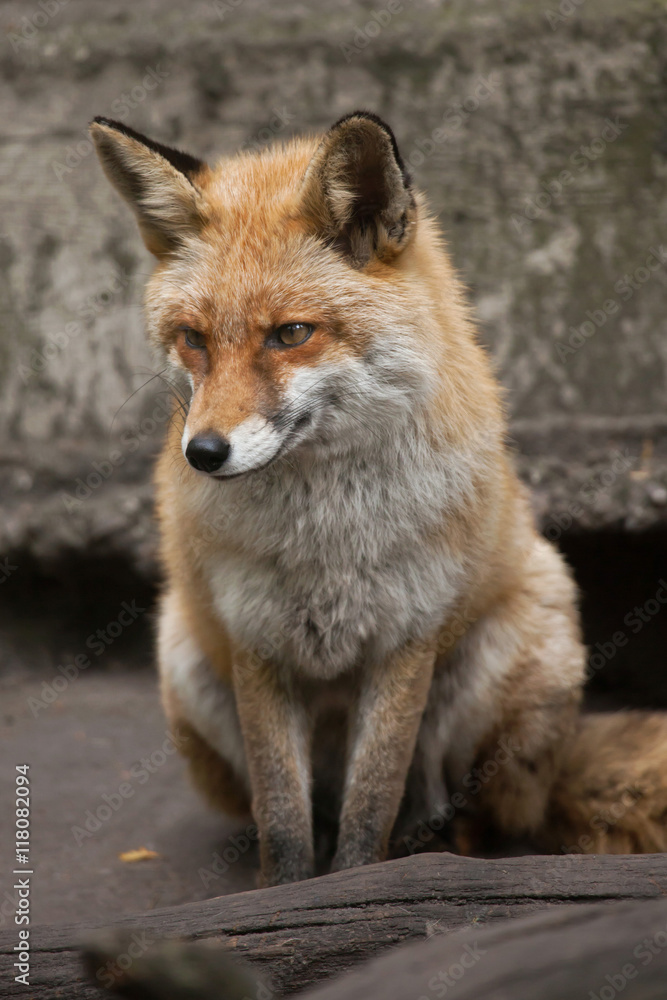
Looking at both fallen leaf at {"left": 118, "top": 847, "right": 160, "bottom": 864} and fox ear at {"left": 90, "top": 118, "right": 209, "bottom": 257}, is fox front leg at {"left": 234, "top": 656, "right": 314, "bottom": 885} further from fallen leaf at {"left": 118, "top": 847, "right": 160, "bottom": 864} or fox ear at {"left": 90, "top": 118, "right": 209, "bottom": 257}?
fox ear at {"left": 90, "top": 118, "right": 209, "bottom": 257}

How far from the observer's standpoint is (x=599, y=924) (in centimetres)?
154

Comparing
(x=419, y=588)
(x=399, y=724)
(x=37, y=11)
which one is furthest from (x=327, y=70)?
(x=399, y=724)

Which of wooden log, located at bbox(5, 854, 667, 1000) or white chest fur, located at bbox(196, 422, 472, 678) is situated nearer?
wooden log, located at bbox(5, 854, 667, 1000)

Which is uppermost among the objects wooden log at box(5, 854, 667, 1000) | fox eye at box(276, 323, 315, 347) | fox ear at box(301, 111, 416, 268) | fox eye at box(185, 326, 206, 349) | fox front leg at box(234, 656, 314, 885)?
fox ear at box(301, 111, 416, 268)

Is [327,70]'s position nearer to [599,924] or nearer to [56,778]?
[56,778]

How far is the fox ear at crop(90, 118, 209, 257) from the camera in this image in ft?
10.2

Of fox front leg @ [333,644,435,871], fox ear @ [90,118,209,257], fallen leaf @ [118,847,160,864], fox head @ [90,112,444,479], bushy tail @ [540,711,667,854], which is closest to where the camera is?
fox head @ [90,112,444,479]

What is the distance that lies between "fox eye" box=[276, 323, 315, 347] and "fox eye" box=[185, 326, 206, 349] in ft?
0.98

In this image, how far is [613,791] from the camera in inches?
144

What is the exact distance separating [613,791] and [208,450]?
7.48 ft

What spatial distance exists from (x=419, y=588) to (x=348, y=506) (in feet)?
1.29

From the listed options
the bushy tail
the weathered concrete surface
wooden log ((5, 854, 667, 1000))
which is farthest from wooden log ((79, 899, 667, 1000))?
the weathered concrete surface

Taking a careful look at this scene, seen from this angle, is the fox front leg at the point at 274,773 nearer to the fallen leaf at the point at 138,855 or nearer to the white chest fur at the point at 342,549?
the white chest fur at the point at 342,549

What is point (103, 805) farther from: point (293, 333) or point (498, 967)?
point (498, 967)
